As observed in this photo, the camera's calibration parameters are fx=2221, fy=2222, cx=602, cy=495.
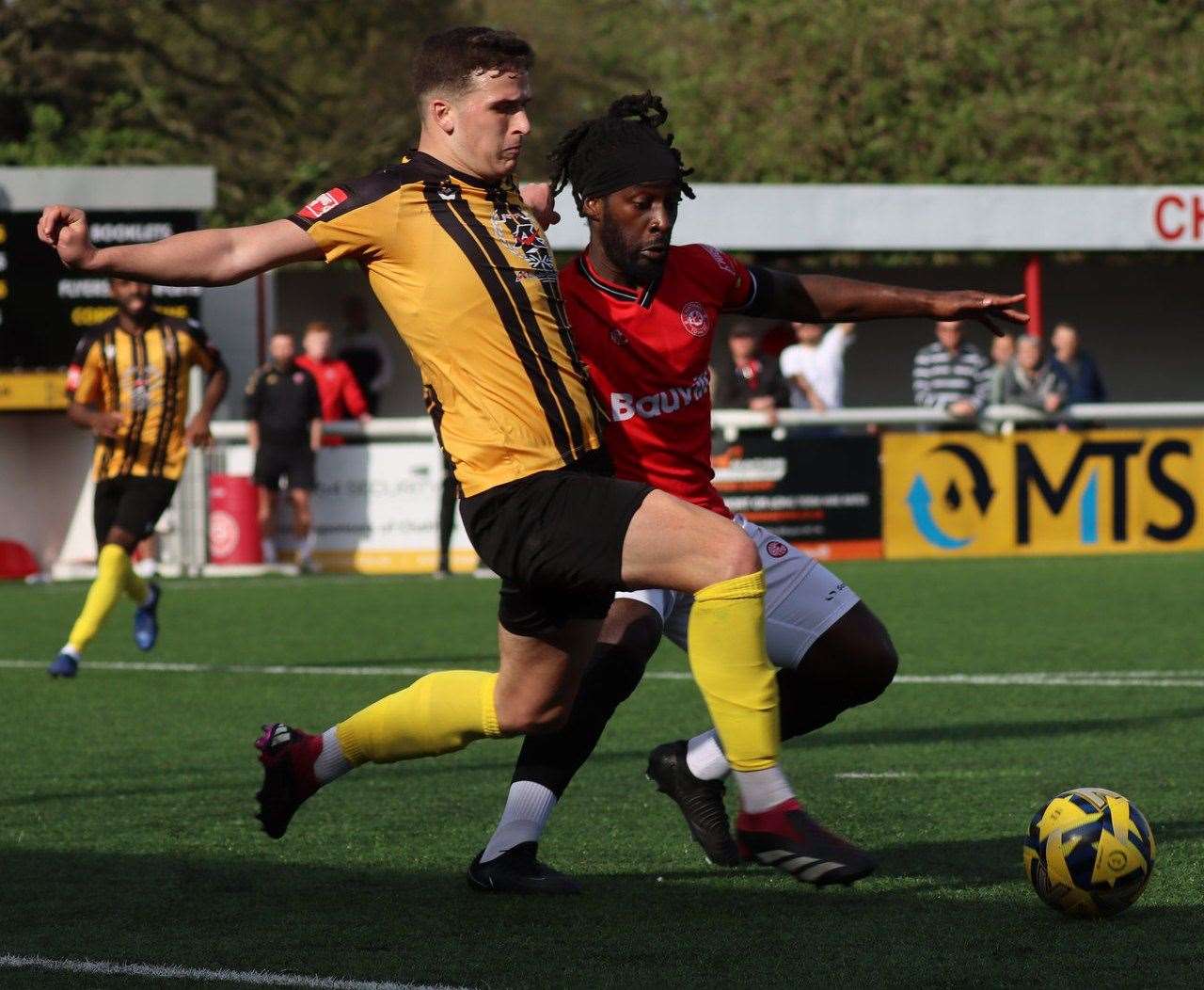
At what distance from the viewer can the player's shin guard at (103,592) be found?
1052 centimetres

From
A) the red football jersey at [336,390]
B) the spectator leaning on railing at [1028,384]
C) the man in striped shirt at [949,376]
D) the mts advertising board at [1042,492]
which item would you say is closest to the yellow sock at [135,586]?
the red football jersey at [336,390]

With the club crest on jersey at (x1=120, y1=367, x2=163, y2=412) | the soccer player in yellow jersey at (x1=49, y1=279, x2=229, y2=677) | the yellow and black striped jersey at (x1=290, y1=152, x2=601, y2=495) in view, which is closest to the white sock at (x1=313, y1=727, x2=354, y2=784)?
the yellow and black striped jersey at (x1=290, y1=152, x2=601, y2=495)

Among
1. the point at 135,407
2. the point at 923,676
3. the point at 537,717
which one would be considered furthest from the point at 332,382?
the point at 537,717

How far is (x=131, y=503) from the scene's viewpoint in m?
10.9

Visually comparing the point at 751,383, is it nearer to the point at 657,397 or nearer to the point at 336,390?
the point at 336,390

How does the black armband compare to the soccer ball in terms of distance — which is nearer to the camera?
the soccer ball

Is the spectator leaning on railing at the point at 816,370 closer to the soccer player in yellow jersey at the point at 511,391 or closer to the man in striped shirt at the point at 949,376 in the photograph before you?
the man in striped shirt at the point at 949,376

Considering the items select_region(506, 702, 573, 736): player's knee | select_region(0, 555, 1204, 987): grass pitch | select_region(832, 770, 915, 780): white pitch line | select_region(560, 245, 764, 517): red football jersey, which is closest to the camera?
select_region(0, 555, 1204, 987): grass pitch

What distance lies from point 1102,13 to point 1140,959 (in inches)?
1367

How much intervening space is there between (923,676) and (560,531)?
5.74 metres

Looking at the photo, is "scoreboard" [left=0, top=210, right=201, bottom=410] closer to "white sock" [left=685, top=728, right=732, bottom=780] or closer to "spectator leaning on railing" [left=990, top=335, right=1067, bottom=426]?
"spectator leaning on railing" [left=990, top=335, right=1067, bottom=426]

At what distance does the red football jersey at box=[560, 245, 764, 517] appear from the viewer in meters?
5.36

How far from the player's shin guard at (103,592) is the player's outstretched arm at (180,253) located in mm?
5975

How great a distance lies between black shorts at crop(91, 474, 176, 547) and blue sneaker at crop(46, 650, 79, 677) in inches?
28.9
